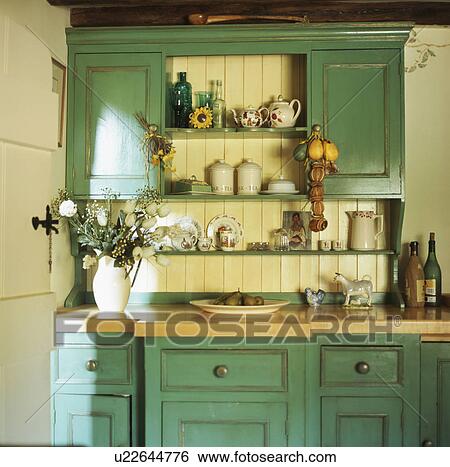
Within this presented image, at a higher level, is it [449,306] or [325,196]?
[325,196]

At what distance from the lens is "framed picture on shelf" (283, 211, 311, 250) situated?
12.5ft

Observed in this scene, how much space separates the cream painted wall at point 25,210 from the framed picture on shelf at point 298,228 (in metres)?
1.19

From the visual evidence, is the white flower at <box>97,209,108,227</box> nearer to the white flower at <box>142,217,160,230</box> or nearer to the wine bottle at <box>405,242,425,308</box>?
the white flower at <box>142,217,160,230</box>

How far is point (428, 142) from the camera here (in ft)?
12.5

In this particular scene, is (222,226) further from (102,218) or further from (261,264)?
(102,218)

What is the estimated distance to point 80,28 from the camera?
3.61 metres

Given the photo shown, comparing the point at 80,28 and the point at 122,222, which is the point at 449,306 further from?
the point at 80,28

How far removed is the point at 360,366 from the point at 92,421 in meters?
1.20

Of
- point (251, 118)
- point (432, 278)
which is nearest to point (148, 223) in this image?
point (251, 118)
